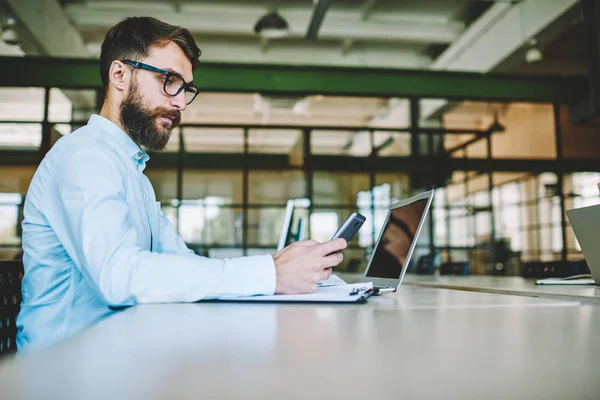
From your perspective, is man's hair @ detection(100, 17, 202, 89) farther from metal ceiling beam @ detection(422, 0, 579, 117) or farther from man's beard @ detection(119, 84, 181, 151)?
metal ceiling beam @ detection(422, 0, 579, 117)

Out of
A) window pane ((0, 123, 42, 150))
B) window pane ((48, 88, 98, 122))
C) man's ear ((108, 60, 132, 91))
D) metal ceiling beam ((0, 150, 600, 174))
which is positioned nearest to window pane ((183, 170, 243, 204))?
metal ceiling beam ((0, 150, 600, 174))

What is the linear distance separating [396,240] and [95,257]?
963mm

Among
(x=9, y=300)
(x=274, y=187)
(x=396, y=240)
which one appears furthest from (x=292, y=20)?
(x=9, y=300)

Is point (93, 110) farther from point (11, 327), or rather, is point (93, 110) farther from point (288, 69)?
point (11, 327)

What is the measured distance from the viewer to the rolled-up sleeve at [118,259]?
1.05m

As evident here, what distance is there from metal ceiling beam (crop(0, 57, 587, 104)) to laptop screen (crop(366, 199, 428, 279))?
465 cm

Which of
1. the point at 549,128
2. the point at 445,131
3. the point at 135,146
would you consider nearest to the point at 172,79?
the point at 135,146

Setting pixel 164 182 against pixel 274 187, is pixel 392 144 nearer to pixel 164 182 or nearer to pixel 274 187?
pixel 274 187

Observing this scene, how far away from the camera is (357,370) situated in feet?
1.43

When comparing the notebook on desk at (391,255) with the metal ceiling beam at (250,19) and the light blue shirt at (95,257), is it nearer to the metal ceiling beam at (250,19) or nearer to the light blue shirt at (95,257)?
the light blue shirt at (95,257)

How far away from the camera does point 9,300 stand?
145 centimetres

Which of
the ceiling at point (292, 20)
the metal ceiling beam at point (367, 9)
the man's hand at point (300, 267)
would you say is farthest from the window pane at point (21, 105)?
the man's hand at point (300, 267)

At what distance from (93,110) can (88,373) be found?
880 cm

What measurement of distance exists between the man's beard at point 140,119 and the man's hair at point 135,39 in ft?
0.36
